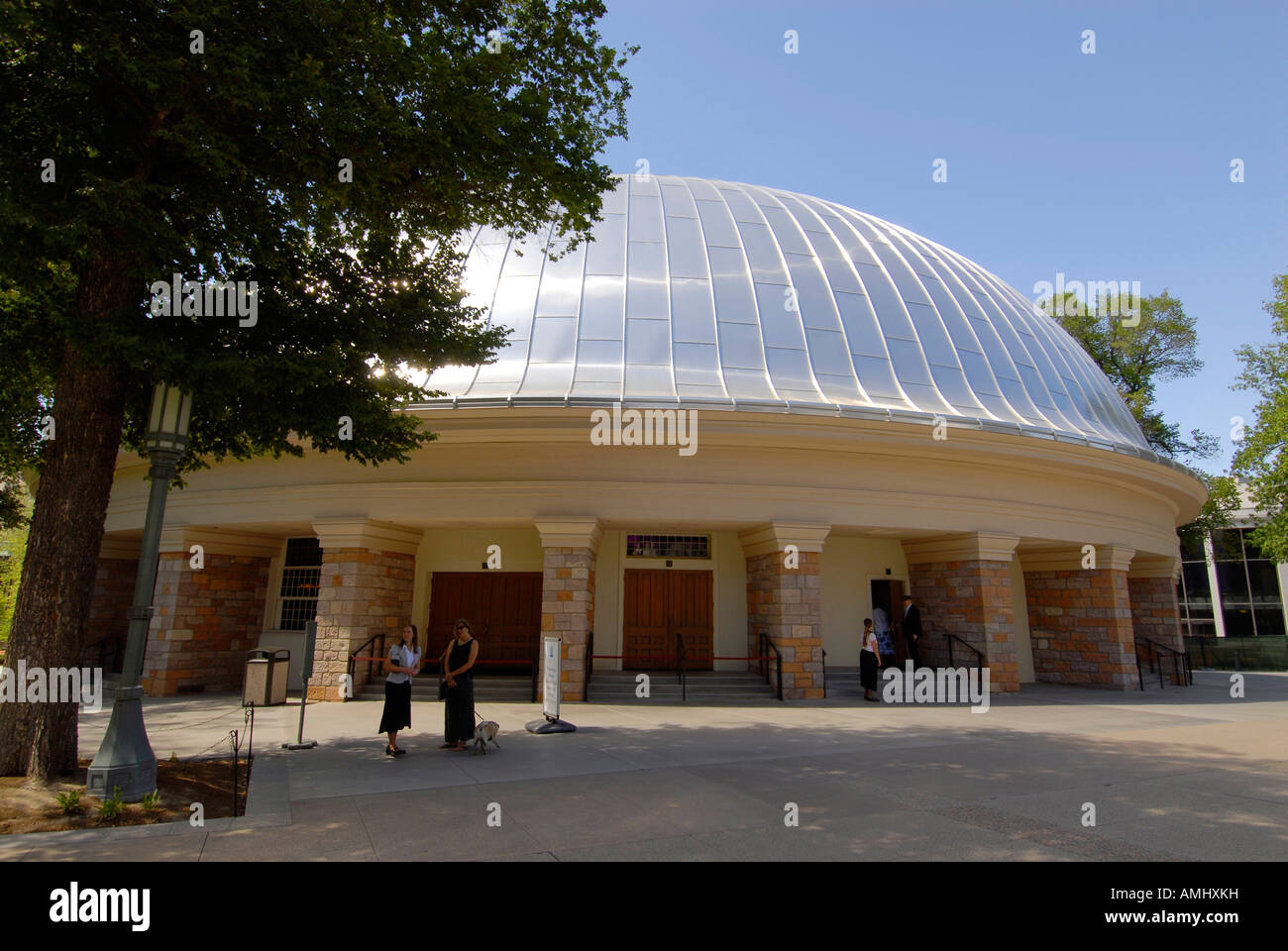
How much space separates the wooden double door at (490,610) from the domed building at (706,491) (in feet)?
0.21

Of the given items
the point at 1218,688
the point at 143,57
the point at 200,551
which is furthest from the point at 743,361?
the point at 1218,688

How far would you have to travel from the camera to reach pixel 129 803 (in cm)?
606

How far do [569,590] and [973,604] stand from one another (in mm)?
8254

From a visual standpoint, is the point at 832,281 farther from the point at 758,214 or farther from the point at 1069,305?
the point at 1069,305

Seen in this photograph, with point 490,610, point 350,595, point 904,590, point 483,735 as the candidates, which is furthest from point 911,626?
point 350,595

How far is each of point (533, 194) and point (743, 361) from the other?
6.89m

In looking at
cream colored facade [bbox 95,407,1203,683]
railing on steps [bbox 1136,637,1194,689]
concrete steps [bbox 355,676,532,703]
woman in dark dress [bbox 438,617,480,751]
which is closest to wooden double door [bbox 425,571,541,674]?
cream colored facade [bbox 95,407,1203,683]

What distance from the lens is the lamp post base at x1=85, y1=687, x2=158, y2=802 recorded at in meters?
6.05

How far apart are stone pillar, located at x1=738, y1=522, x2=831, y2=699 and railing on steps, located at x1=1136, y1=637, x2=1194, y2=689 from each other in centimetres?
936

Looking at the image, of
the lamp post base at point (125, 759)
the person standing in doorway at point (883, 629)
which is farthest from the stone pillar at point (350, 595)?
the person standing in doorway at point (883, 629)

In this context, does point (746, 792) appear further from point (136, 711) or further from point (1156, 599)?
point (1156, 599)

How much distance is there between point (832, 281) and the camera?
1551 centimetres

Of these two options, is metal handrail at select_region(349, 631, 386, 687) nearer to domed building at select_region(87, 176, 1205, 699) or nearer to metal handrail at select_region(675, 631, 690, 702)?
domed building at select_region(87, 176, 1205, 699)

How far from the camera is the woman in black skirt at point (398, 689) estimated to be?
8266mm
